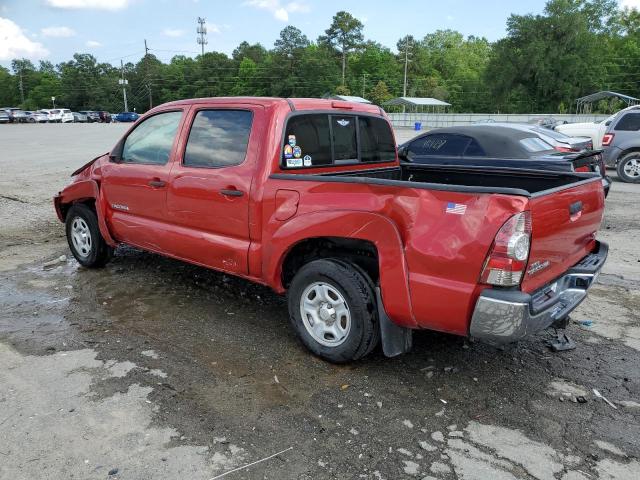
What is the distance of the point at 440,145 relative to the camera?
9000mm

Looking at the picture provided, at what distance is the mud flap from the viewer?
3426 millimetres

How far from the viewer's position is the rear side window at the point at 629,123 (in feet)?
42.4

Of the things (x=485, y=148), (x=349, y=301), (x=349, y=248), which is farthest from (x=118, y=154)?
(x=485, y=148)

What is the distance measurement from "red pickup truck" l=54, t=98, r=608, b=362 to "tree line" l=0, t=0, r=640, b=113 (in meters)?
64.2

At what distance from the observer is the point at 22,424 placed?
309 centimetres

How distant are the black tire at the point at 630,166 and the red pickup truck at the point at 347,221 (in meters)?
10.5

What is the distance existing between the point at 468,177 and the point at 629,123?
10705mm

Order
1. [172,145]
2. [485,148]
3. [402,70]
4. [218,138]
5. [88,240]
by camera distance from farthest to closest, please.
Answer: [402,70] < [485,148] < [88,240] < [172,145] < [218,138]

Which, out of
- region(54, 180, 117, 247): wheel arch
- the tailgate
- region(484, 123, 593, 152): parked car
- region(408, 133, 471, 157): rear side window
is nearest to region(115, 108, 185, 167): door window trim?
region(54, 180, 117, 247): wheel arch

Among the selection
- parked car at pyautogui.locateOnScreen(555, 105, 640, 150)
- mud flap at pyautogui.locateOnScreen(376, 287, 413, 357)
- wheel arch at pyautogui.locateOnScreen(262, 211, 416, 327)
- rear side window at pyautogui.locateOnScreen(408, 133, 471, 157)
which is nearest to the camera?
wheel arch at pyautogui.locateOnScreen(262, 211, 416, 327)

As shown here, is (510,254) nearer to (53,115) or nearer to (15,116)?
(15,116)

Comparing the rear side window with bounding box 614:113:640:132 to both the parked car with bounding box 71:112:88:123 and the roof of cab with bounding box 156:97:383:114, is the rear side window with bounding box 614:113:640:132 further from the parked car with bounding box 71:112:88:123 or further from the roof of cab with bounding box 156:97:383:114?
the parked car with bounding box 71:112:88:123

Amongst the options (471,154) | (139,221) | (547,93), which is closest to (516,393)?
(139,221)

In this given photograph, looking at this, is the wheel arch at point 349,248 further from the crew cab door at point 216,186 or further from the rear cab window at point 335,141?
the rear cab window at point 335,141
